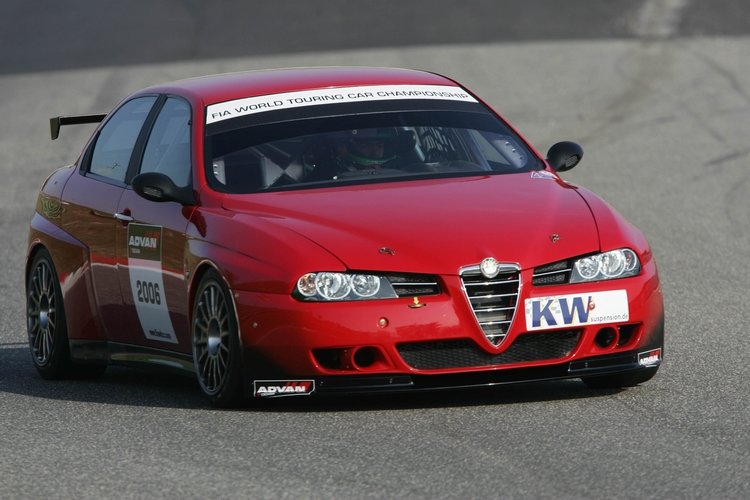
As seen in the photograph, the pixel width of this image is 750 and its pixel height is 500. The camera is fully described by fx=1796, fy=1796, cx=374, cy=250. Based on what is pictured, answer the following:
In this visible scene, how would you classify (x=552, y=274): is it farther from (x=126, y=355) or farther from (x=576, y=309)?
(x=126, y=355)

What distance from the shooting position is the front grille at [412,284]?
729cm

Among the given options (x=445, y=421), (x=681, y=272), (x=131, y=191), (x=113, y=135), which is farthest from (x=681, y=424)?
(x=681, y=272)

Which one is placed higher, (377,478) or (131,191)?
(131,191)

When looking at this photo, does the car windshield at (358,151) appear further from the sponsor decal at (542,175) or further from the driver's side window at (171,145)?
the driver's side window at (171,145)

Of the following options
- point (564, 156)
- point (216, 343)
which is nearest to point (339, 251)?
point (216, 343)

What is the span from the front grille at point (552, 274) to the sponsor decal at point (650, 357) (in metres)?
0.54

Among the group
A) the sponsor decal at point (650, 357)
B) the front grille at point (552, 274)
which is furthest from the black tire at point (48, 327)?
the sponsor decal at point (650, 357)

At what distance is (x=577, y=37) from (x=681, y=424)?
868 inches

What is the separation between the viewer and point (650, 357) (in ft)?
25.5

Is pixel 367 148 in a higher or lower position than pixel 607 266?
higher

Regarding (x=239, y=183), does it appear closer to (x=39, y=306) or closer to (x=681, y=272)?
(x=39, y=306)

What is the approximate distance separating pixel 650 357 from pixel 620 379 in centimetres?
23

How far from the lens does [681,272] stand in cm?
1219

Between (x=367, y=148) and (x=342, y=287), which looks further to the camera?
(x=367, y=148)
